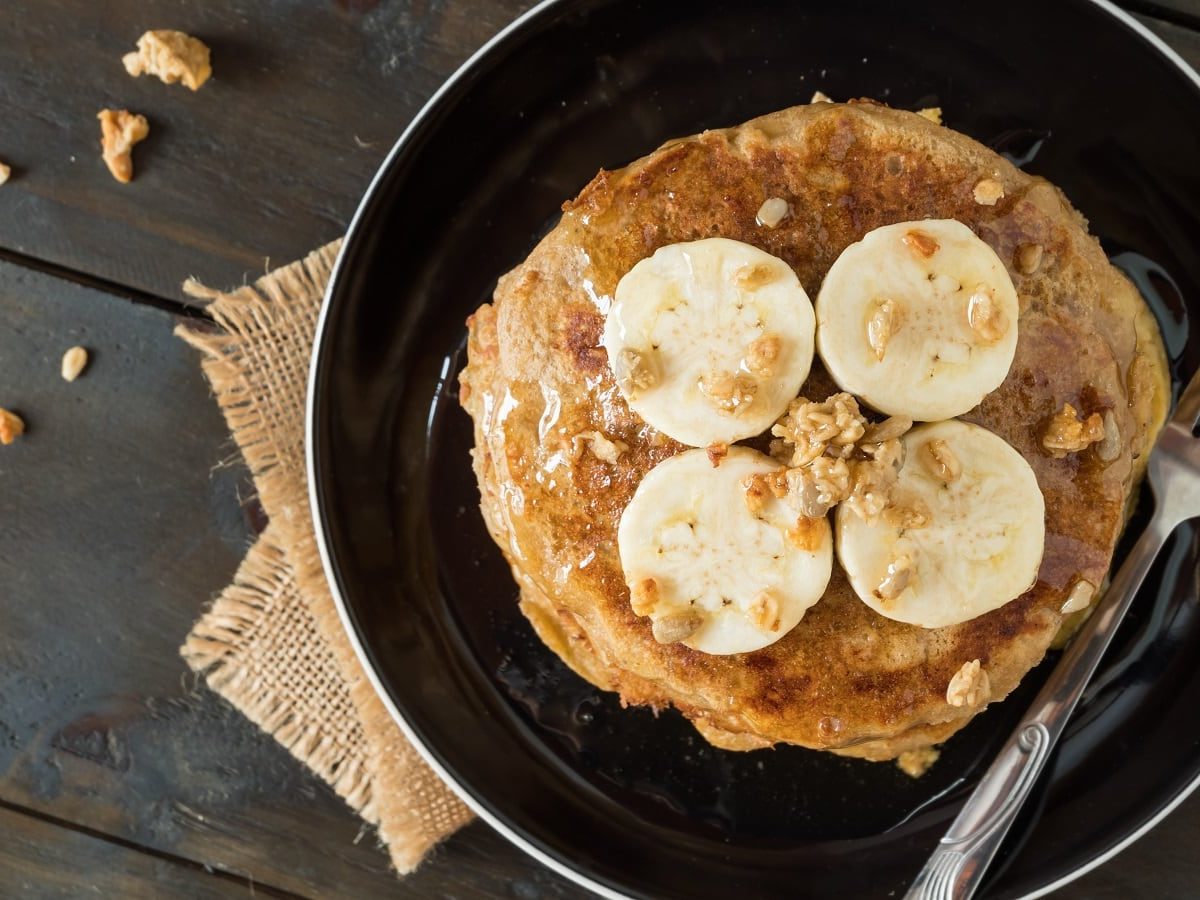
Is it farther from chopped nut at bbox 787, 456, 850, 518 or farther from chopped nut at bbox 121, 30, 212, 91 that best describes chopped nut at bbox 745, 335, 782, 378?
chopped nut at bbox 121, 30, 212, 91

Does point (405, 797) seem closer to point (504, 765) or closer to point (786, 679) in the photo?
point (504, 765)

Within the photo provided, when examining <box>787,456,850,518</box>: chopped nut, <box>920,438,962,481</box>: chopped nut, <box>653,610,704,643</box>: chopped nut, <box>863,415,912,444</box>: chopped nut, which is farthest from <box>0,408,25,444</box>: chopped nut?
<box>920,438,962,481</box>: chopped nut

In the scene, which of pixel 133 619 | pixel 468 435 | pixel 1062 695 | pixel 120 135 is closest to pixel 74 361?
pixel 120 135

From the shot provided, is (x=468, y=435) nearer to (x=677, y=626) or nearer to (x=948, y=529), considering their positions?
(x=677, y=626)

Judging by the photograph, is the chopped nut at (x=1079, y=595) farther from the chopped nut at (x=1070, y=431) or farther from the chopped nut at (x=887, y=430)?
the chopped nut at (x=887, y=430)

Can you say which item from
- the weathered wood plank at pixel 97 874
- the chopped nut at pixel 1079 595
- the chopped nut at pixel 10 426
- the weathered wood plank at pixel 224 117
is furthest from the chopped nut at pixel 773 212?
the weathered wood plank at pixel 97 874

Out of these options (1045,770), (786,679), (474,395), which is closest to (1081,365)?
(786,679)
